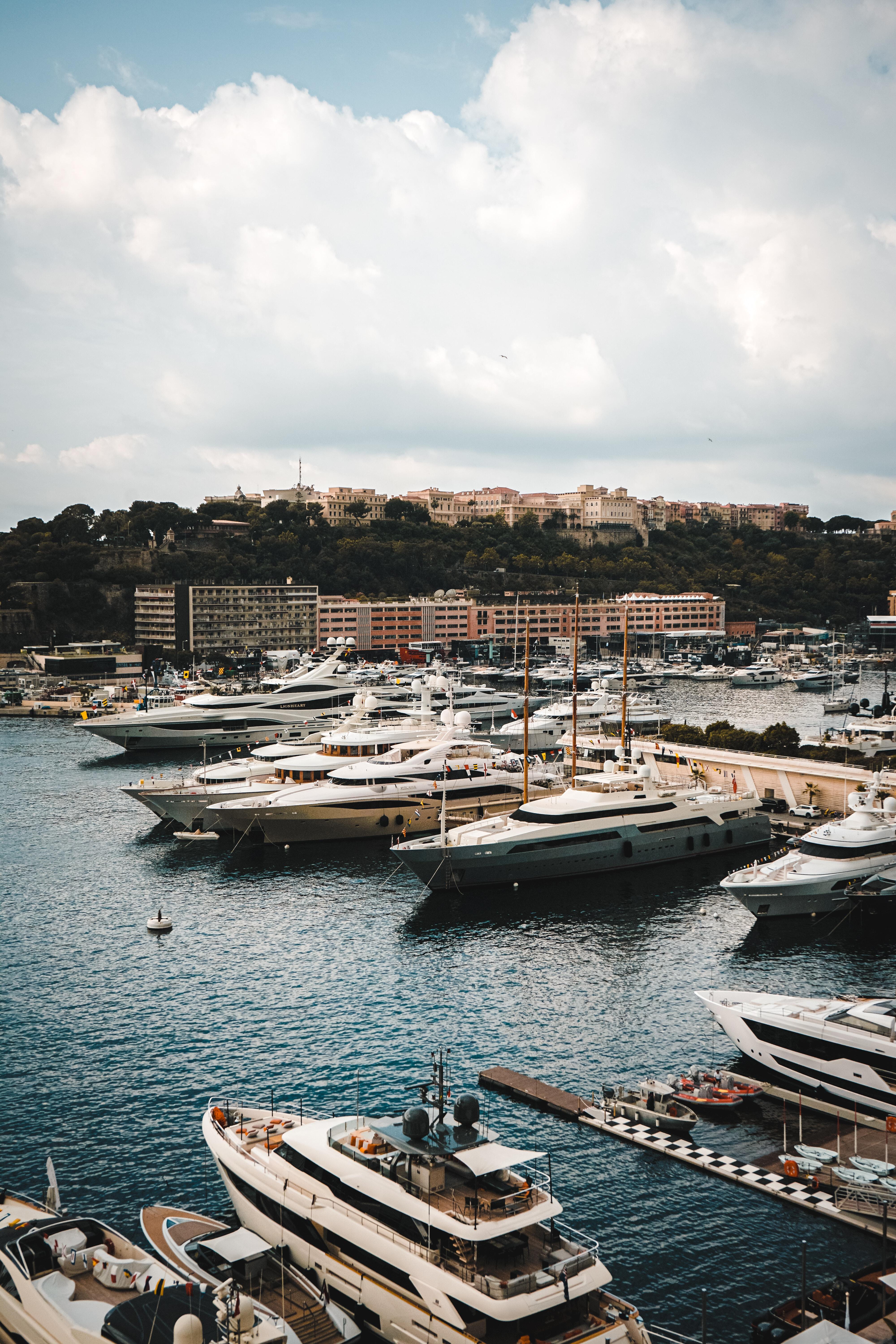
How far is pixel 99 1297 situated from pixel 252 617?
123 metres

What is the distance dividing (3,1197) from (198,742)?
179 feet

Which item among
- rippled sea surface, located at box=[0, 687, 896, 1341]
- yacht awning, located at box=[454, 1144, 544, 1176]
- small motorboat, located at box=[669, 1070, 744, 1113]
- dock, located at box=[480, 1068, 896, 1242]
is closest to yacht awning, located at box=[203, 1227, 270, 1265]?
rippled sea surface, located at box=[0, 687, 896, 1341]

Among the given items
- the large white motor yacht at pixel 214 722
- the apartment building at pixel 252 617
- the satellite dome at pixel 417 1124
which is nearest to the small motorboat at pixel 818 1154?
the satellite dome at pixel 417 1124

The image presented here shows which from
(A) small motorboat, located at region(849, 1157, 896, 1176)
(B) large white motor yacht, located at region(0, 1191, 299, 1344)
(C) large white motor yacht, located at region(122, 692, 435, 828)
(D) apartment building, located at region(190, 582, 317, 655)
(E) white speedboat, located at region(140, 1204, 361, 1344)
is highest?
(D) apartment building, located at region(190, 582, 317, 655)

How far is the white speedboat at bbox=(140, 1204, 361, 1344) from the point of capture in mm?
13094

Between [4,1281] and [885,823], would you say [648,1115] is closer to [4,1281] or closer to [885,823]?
[4,1281]

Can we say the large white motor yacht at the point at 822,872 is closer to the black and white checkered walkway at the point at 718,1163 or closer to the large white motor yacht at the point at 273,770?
the black and white checkered walkway at the point at 718,1163

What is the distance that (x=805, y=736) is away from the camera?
233 feet

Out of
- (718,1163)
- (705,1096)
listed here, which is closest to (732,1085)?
(705,1096)

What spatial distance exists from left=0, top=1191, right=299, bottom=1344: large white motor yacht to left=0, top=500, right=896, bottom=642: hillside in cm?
11788

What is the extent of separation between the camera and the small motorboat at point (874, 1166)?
17.2m

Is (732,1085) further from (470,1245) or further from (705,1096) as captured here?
(470,1245)

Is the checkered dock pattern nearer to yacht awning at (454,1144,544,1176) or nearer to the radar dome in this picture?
yacht awning at (454,1144,544,1176)

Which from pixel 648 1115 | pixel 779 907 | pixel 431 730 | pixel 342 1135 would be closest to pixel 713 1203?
pixel 648 1115
